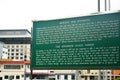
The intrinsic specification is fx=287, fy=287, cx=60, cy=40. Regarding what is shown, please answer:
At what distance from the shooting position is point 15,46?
120125mm

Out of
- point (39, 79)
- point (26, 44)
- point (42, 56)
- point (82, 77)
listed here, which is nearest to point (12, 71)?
point (39, 79)

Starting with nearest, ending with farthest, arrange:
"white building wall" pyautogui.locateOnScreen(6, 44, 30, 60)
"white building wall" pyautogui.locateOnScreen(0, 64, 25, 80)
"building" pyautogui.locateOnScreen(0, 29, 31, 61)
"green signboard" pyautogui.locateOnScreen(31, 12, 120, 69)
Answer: "green signboard" pyautogui.locateOnScreen(31, 12, 120, 69) → "white building wall" pyautogui.locateOnScreen(0, 64, 25, 80) → "building" pyautogui.locateOnScreen(0, 29, 31, 61) → "white building wall" pyautogui.locateOnScreen(6, 44, 30, 60)

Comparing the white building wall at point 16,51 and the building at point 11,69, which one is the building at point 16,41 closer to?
the white building wall at point 16,51

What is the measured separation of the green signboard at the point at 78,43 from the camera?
9.81 metres

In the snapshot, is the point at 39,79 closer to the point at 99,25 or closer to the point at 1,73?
the point at 1,73

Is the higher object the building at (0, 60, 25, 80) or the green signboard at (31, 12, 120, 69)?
the green signboard at (31, 12, 120, 69)

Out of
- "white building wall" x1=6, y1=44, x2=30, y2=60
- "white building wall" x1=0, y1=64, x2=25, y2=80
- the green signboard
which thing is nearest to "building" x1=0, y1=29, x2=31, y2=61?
"white building wall" x1=6, y1=44, x2=30, y2=60

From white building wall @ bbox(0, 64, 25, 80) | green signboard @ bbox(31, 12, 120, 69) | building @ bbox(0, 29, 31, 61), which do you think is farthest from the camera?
building @ bbox(0, 29, 31, 61)

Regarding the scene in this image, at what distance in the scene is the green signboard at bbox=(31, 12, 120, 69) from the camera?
9812mm

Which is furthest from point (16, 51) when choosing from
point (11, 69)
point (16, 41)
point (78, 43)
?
point (78, 43)

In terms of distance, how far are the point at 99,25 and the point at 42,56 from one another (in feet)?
8.56

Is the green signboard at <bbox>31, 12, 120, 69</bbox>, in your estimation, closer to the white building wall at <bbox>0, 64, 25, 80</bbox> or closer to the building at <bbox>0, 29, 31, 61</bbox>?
the white building wall at <bbox>0, 64, 25, 80</bbox>

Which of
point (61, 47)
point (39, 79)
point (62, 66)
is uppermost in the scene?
point (61, 47)

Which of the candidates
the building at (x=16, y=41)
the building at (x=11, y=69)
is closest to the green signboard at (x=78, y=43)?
the building at (x=11, y=69)
